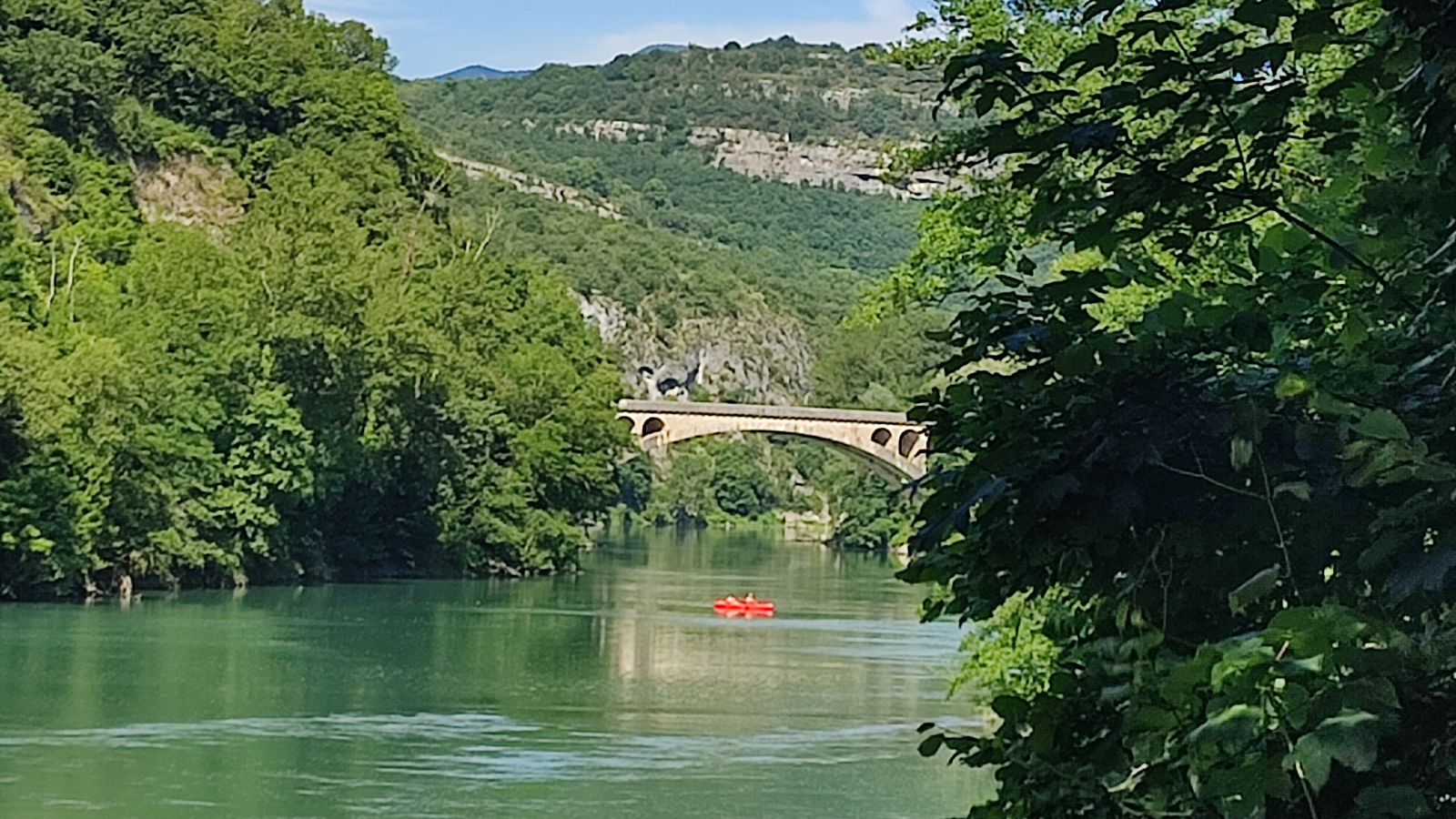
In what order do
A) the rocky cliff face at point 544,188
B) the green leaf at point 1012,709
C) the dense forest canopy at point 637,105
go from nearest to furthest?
the green leaf at point 1012,709, the rocky cliff face at point 544,188, the dense forest canopy at point 637,105

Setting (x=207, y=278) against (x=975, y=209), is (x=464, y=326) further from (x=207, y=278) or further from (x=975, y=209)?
(x=975, y=209)

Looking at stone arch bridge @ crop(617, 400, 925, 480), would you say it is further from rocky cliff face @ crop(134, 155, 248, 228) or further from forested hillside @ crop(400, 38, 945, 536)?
rocky cliff face @ crop(134, 155, 248, 228)

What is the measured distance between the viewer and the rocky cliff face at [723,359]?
392ft

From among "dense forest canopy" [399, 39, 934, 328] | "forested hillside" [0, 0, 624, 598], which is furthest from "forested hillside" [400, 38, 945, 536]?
"forested hillside" [0, 0, 624, 598]

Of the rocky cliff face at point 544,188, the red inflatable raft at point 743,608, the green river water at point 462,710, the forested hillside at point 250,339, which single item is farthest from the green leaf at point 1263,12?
the rocky cliff face at point 544,188

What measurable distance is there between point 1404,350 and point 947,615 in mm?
801

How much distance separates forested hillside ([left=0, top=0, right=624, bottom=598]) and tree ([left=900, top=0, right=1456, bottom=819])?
3277 cm

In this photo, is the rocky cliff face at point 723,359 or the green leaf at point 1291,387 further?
the rocky cliff face at point 723,359

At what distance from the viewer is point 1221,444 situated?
3.16m

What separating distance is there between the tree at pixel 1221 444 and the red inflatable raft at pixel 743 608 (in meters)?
35.1

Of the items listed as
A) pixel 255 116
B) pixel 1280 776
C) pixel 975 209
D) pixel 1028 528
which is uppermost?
pixel 255 116

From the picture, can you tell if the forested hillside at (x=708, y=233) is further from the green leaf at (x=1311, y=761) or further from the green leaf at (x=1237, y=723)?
the green leaf at (x=1311, y=761)

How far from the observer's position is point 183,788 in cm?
1797

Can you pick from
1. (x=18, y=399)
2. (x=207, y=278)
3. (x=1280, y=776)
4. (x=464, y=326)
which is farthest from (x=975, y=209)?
(x=464, y=326)
